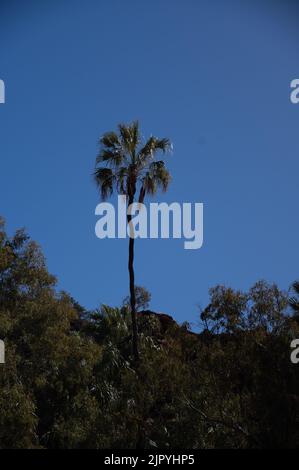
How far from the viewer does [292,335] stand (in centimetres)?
1677

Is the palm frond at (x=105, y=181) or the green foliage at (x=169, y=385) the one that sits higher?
the palm frond at (x=105, y=181)

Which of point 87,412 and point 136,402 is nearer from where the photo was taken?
point 136,402

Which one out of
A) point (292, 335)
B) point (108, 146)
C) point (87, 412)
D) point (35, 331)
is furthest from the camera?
point (108, 146)

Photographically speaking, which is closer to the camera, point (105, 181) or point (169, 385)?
point (169, 385)

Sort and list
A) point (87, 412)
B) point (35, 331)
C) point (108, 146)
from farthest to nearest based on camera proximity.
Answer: point (108, 146)
point (35, 331)
point (87, 412)

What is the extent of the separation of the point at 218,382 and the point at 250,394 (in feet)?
3.00

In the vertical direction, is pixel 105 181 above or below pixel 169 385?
above

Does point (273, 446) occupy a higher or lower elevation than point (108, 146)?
lower

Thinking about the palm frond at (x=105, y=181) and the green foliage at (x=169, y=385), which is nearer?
the green foliage at (x=169, y=385)

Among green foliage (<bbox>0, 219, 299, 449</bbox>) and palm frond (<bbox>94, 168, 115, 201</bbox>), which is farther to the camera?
palm frond (<bbox>94, 168, 115, 201</bbox>)

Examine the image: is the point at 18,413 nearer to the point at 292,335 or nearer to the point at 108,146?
the point at 292,335

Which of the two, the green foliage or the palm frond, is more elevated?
the palm frond
